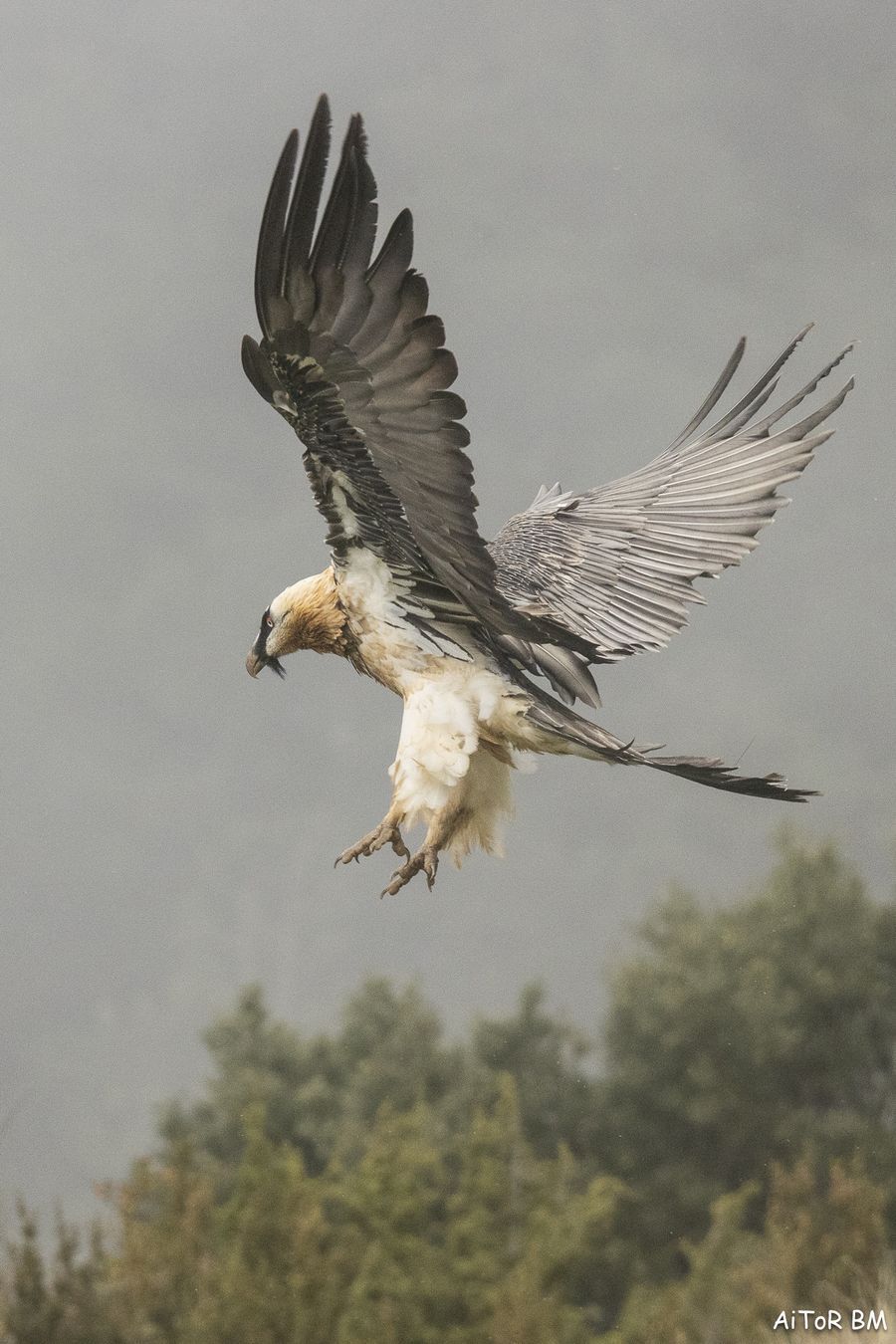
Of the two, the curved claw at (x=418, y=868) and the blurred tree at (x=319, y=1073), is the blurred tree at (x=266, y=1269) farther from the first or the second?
the blurred tree at (x=319, y=1073)

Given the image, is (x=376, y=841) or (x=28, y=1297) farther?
(x=28, y=1297)

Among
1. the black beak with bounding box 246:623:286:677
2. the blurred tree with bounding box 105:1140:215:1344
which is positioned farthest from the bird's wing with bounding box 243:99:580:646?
the blurred tree with bounding box 105:1140:215:1344

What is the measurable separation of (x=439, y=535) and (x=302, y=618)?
0.94 meters

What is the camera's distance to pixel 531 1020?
2862cm

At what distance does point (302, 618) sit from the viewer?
555 centimetres

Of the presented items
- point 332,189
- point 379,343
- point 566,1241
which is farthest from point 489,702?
point 566,1241

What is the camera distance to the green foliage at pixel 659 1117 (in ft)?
53.2

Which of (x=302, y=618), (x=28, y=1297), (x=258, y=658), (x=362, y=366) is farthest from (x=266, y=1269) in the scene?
(x=362, y=366)

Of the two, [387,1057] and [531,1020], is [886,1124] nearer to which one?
[531,1020]

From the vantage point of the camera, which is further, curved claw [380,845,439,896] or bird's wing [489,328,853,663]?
bird's wing [489,328,853,663]

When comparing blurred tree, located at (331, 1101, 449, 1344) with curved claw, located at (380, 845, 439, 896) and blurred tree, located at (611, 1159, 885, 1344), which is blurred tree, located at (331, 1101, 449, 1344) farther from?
curved claw, located at (380, 845, 439, 896)

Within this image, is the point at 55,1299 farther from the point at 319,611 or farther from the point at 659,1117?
the point at 659,1117

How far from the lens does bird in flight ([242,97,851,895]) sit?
168 inches

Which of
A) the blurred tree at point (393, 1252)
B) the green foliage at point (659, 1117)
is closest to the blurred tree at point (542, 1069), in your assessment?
the green foliage at point (659, 1117)
